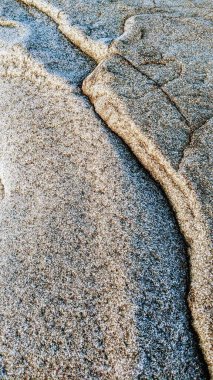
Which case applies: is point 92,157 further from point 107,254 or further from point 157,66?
point 157,66

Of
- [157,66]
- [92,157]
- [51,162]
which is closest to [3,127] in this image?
[51,162]

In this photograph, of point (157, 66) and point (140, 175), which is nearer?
point (140, 175)

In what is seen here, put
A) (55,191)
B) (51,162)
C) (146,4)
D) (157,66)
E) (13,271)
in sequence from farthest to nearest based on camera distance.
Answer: (146,4) → (157,66) → (51,162) → (55,191) → (13,271)

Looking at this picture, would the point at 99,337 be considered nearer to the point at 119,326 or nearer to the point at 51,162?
the point at 119,326

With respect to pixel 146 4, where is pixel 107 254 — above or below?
below

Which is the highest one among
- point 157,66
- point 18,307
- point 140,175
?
point 157,66

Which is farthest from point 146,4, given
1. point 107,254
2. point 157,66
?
point 107,254

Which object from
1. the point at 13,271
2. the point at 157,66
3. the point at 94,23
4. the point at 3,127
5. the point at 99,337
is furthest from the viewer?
the point at 94,23
